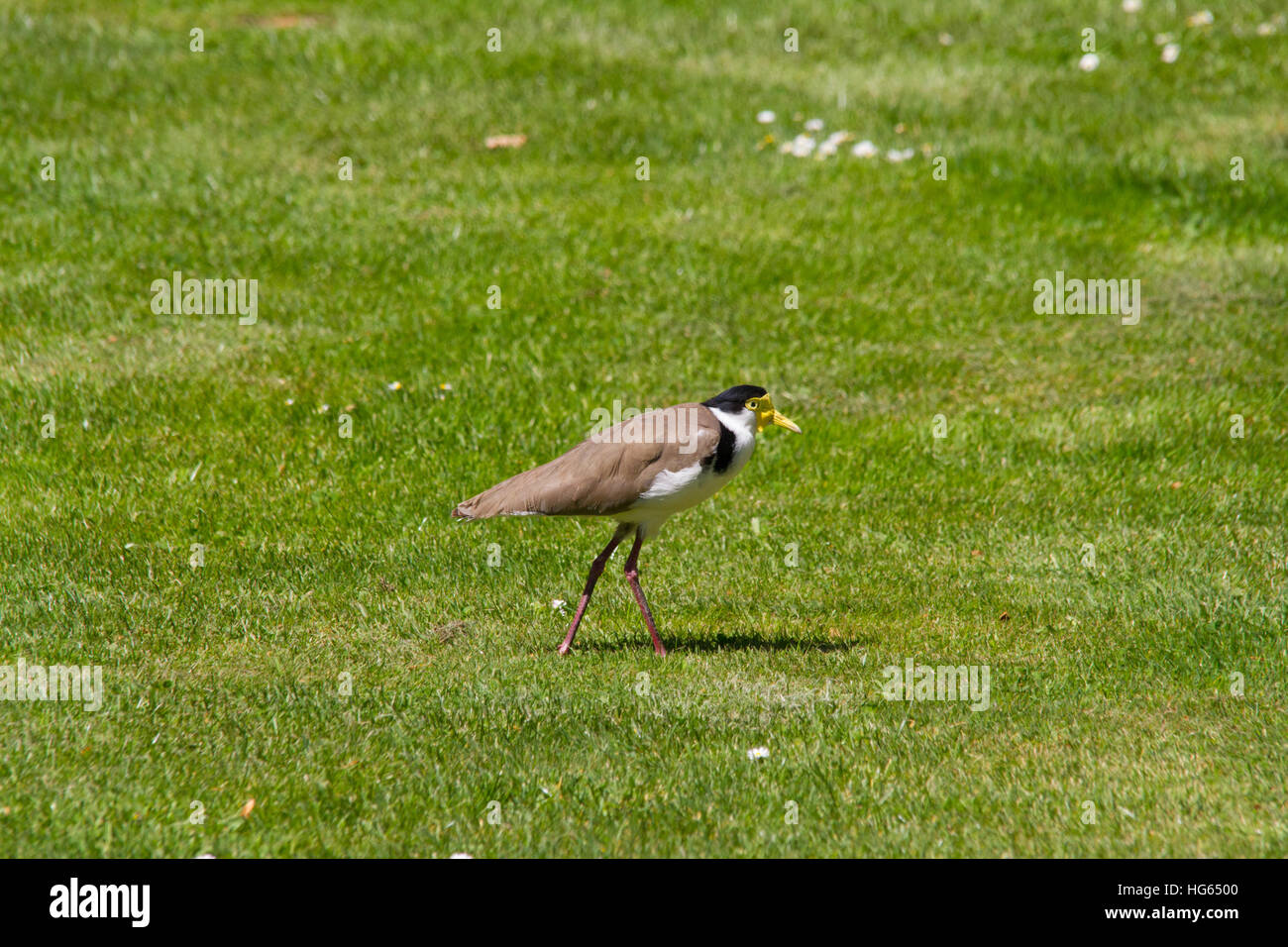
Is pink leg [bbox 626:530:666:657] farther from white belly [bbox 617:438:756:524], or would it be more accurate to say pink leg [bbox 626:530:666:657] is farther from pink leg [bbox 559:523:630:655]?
white belly [bbox 617:438:756:524]

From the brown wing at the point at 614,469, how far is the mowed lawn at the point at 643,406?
0.89m

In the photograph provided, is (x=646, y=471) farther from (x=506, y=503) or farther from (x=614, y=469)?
(x=506, y=503)

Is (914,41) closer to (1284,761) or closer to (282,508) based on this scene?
(282,508)

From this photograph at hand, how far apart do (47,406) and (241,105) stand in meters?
6.12

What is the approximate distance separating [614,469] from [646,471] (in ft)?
0.59

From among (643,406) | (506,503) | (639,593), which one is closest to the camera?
(506,503)

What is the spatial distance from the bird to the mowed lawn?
0.86 meters

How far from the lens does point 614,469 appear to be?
301 inches

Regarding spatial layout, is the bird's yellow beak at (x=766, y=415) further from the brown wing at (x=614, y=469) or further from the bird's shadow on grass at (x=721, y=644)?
the bird's shadow on grass at (x=721, y=644)

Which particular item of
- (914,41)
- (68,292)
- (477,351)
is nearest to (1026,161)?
(914,41)

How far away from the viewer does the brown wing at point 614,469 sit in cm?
762

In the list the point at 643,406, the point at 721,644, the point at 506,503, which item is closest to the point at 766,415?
the point at 721,644

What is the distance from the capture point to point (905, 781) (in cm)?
644
